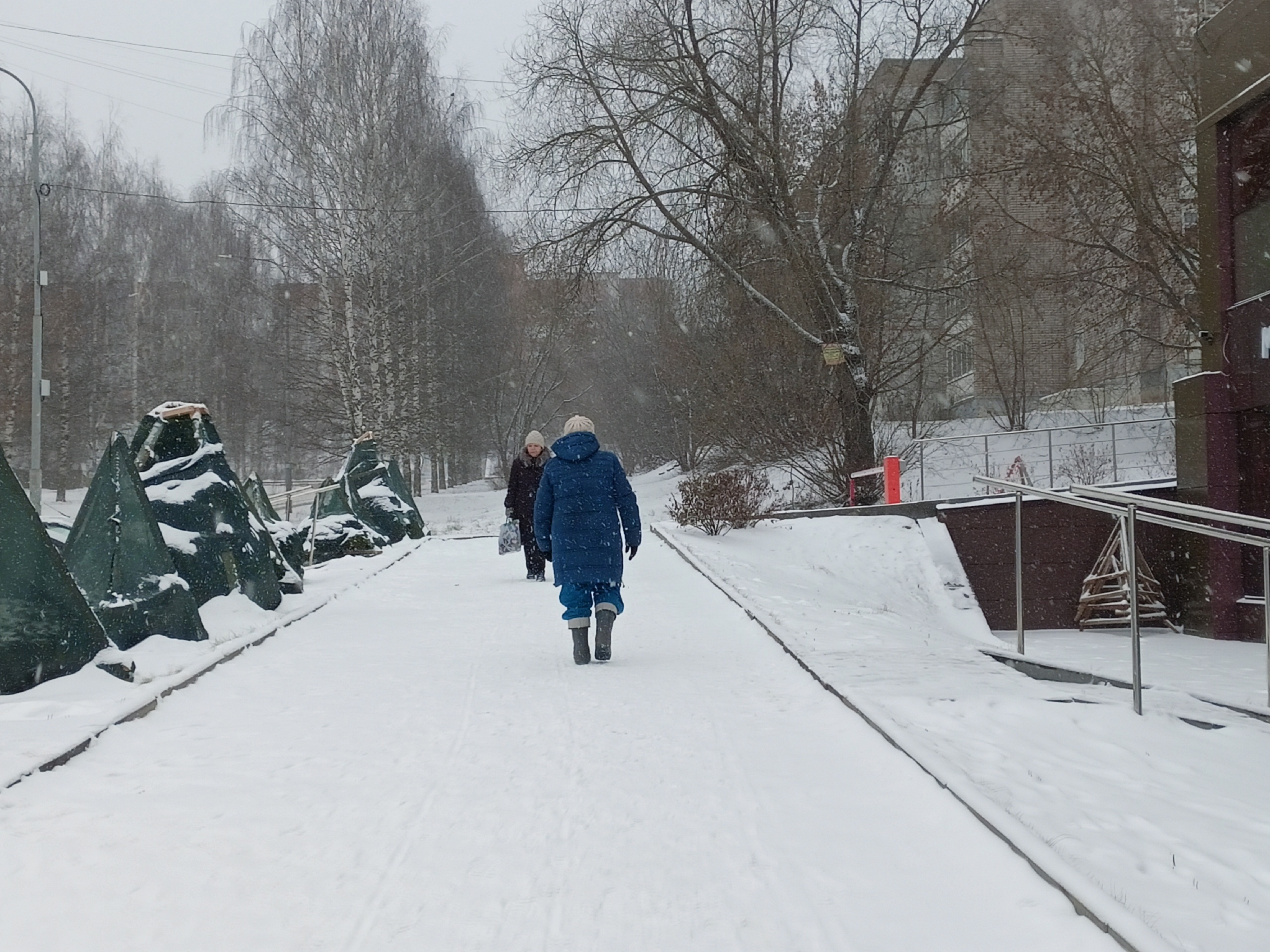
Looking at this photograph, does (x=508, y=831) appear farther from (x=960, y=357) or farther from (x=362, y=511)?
(x=960, y=357)

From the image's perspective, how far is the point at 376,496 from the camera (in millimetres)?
20828

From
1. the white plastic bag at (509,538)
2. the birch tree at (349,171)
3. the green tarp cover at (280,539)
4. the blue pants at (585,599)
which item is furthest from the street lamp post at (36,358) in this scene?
the blue pants at (585,599)

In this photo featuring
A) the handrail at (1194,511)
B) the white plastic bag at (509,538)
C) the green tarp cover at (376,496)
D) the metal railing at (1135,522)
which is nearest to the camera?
the handrail at (1194,511)

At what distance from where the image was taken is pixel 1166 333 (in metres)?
25.9

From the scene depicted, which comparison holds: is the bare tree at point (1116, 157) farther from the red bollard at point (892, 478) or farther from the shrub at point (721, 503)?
the shrub at point (721, 503)

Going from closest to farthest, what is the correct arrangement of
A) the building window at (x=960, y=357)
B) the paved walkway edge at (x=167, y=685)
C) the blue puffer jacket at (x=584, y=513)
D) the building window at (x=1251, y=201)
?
the paved walkway edge at (x=167, y=685) → the blue puffer jacket at (x=584, y=513) → the building window at (x=1251, y=201) → the building window at (x=960, y=357)

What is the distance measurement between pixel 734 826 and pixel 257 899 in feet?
5.35

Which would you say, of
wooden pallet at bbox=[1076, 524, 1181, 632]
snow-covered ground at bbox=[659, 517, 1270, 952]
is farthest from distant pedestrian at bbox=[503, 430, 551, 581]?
wooden pallet at bbox=[1076, 524, 1181, 632]

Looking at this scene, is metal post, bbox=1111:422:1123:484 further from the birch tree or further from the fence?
the birch tree

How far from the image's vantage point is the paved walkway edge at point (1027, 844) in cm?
299

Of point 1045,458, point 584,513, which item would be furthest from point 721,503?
point 584,513

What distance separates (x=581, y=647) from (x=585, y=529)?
2.63 feet

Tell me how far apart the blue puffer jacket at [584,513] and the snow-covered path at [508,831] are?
3.35 ft

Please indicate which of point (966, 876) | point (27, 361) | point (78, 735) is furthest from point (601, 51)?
point (27, 361)
